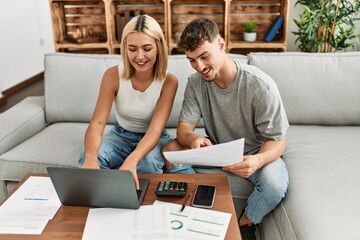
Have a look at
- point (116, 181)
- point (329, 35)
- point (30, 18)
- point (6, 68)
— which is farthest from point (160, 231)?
point (30, 18)

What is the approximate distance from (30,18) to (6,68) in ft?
2.78

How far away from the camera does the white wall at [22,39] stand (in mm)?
4141

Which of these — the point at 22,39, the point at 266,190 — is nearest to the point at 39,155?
the point at 266,190

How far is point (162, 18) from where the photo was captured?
307cm

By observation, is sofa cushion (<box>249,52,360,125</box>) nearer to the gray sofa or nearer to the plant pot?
the gray sofa

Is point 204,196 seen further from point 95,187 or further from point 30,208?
point 30,208

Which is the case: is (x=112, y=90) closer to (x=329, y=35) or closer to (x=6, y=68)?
(x=329, y=35)

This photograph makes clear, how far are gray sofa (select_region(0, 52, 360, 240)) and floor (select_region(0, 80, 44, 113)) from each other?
199 cm

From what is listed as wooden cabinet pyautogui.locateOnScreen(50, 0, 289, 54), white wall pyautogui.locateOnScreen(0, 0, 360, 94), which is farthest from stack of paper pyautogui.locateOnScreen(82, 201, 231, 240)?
white wall pyautogui.locateOnScreen(0, 0, 360, 94)

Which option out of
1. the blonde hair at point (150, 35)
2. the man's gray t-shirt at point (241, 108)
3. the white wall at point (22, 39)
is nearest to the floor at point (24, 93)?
the white wall at point (22, 39)

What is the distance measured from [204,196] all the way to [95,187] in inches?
14.1

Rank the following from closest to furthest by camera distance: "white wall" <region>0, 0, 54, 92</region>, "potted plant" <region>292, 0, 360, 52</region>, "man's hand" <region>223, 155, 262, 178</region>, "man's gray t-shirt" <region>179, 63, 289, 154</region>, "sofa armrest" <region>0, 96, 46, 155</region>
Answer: "man's hand" <region>223, 155, 262, 178</region> < "man's gray t-shirt" <region>179, 63, 289, 154</region> < "sofa armrest" <region>0, 96, 46, 155</region> < "potted plant" <region>292, 0, 360, 52</region> < "white wall" <region>0, 0, 54, 92</region>

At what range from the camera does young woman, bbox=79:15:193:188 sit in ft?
4.92

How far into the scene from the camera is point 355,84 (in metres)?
1.96
